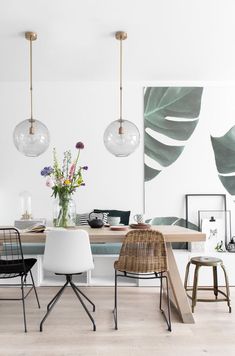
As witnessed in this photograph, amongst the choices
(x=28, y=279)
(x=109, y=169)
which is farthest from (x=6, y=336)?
(x=109, y=169)

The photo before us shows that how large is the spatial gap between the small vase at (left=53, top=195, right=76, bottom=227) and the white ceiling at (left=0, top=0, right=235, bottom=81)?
156 centimetres

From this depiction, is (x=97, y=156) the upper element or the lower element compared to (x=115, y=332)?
upper

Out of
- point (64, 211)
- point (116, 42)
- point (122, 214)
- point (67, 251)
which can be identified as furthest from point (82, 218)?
point (116, 42)

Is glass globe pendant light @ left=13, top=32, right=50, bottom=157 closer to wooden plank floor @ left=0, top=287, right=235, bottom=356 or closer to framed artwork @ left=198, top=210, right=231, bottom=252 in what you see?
wooden plank floor @ left=0, top=287, right=235, bottom=356

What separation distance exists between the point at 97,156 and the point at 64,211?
1.75m

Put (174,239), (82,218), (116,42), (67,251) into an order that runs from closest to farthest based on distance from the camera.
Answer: (67,251)
(174,239)
(116,42)
(82,218)

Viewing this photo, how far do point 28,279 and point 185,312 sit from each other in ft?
6.38

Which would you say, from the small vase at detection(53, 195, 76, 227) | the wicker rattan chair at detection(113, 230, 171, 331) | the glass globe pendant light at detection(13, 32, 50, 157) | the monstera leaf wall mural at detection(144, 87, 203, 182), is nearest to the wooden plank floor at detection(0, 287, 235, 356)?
the wicker rattan chair at detection(113, 230, 171, 331)

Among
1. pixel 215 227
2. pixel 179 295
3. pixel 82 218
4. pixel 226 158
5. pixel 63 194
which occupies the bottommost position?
pixel 179 295

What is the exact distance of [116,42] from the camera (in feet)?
11.8

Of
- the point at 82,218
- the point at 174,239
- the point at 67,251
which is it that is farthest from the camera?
the point at 82,218

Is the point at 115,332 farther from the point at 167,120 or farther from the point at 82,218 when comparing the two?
the point at 167,120

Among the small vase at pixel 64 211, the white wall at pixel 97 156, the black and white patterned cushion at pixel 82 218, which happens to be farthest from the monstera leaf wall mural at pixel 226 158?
the small vase at pixel 64 211

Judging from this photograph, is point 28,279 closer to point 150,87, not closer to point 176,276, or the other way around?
point 176,276
